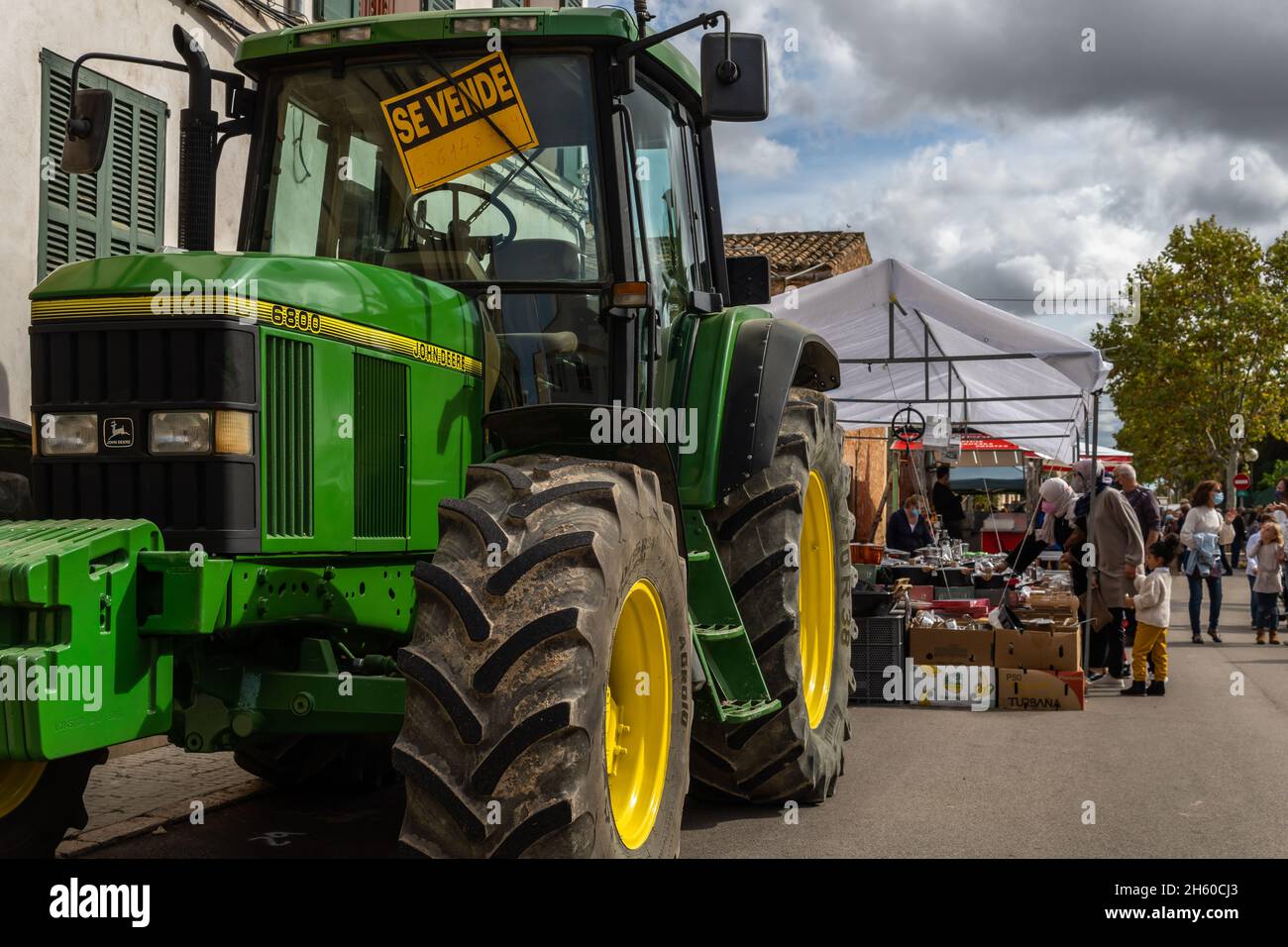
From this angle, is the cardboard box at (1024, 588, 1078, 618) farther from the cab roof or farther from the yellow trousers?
the cab roof

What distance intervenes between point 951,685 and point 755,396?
491cm

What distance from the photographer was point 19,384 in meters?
9.01

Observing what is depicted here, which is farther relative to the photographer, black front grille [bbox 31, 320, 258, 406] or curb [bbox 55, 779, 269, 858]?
curb [bbox 55, 779, 269, 858]

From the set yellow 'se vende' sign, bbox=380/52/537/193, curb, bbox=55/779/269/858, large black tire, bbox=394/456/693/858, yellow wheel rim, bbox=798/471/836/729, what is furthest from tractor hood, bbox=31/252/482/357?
yellow wheel rim, bbox=798/471/836/729

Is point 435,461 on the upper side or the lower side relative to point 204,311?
lower

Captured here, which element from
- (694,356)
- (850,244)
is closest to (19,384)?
(694,356)

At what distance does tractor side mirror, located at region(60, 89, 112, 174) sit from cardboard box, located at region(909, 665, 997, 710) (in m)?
6.86

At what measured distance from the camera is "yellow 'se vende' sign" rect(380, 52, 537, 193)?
4.67m

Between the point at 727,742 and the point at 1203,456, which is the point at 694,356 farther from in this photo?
the point at 1203,456

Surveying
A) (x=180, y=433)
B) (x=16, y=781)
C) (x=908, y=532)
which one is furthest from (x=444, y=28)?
(x=908, y=532)

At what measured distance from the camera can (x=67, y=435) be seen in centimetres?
386

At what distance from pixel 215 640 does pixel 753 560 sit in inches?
92.4

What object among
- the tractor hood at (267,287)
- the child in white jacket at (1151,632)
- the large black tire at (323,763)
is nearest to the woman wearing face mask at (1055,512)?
the child in white jacket at (1151,632)

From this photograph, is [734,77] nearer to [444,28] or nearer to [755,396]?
[444,28]
